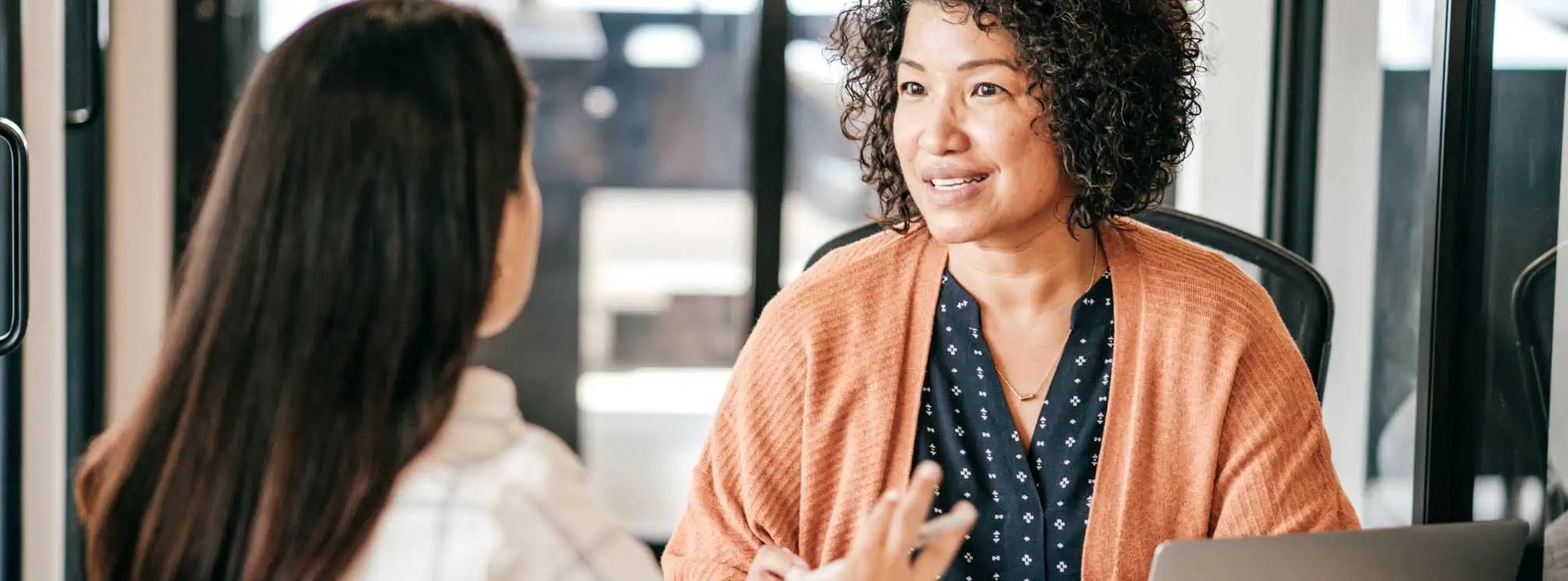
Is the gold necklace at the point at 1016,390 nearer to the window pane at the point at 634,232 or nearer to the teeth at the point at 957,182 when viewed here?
the teeth at the point at 957,182

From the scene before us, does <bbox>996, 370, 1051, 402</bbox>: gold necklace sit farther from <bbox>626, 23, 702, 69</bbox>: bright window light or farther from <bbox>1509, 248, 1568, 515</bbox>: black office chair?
<bbox>626, 23, 702, 69</bbox>: bright window light

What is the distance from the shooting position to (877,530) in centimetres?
92

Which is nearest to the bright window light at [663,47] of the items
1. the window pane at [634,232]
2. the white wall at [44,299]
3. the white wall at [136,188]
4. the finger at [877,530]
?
the window pane at [634,232]

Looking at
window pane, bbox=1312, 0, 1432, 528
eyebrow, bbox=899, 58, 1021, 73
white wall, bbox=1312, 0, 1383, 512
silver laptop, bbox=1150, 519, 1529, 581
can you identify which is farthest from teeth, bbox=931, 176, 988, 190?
white wall, bbox=1312, 0, 1383, 512

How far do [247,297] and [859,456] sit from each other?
0.68m

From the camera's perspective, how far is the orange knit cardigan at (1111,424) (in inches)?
51.3

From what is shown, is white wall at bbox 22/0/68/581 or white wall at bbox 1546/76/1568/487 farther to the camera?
white wall at bbox 22/0/68/581

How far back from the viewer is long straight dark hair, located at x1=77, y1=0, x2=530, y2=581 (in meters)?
0.78

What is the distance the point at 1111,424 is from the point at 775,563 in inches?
13.4

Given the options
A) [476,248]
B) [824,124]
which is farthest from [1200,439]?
[824,124]

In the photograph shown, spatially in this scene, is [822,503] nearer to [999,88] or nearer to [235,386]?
[999,88]

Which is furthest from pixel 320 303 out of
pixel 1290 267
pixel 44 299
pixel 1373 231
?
pixel 1373 231

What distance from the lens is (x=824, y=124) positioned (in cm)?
320

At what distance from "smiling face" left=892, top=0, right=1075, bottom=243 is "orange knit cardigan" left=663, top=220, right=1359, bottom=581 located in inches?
4.5
